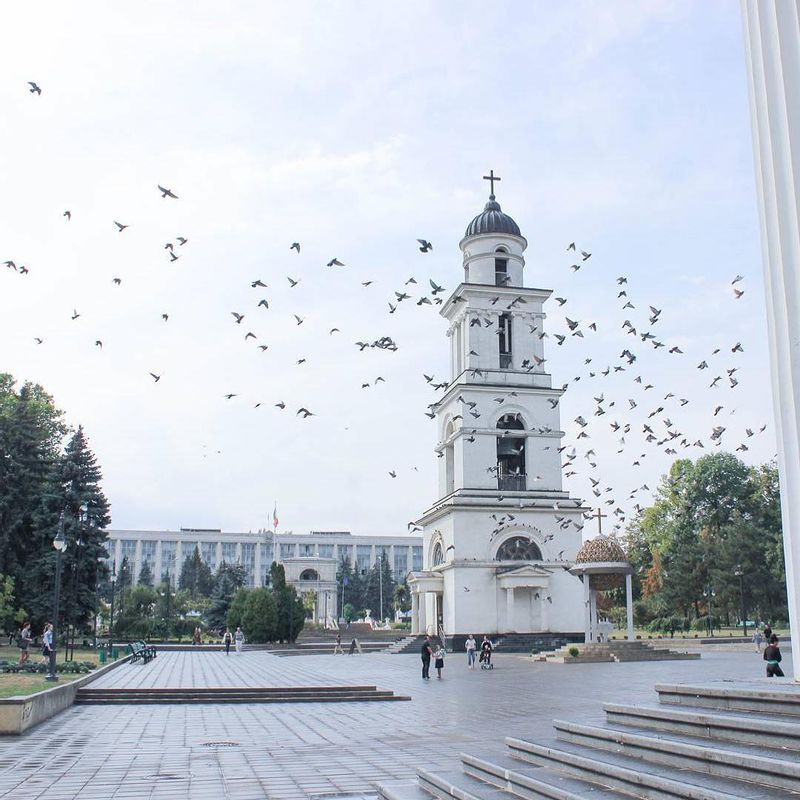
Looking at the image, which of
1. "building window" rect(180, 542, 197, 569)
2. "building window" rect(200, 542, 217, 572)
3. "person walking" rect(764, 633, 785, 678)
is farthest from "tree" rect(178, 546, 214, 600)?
"person walking" rect(764, 633, 785, 678)

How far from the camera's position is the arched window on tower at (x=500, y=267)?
49188 mm

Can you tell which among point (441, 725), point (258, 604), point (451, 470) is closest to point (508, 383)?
point (451, 470)

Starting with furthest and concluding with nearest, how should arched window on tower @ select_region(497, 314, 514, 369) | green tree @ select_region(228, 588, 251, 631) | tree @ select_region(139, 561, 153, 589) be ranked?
tree @ select_region(139, 561, 153, 589)
green tree @ select_region(228, 588, 251, 631)
arched window on tower @ select_region(497, 314, 514, 369)

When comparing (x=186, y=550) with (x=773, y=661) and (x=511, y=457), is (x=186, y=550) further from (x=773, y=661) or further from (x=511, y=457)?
Result: (x=773, y=661)

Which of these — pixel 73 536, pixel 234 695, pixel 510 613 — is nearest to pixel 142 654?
pixel 73 536

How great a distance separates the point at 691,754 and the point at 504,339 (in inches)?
1687

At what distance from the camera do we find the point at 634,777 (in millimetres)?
7000

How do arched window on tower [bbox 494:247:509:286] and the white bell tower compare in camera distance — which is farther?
arched window on tower [bbox 494:247:509:286]

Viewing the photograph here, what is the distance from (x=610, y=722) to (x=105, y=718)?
1166 cm

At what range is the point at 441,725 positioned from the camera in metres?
15.2

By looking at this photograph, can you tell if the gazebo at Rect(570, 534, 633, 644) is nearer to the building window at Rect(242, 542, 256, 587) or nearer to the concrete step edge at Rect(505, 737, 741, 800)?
the concrete step edge at Rect(505, 737, 741, 800)

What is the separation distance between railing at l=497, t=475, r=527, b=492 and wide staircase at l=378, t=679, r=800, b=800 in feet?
123

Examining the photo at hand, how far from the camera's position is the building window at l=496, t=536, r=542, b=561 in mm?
45688

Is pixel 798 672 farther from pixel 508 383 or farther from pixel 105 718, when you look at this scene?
pixel 508 383
